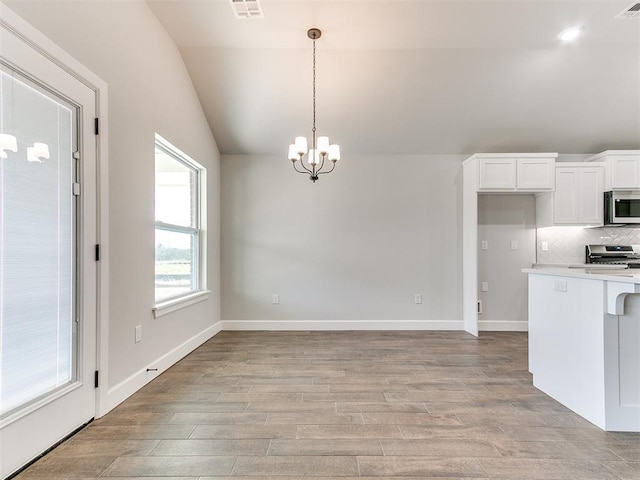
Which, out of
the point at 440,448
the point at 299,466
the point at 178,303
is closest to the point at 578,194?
the point at 440,448

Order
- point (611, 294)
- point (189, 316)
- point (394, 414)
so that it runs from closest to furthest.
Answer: point (611, 294) → point (394, 414) → point (189, 316)

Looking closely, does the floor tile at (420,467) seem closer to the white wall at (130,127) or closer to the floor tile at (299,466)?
the floor tile at (299,466)

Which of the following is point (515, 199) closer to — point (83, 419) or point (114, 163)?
point (114, 163)

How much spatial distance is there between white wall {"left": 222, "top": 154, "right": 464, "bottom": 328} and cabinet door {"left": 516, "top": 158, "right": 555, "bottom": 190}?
2.38 ft

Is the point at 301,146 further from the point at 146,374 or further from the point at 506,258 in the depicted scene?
the point at 506,258

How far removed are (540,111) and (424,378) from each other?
3429 mm

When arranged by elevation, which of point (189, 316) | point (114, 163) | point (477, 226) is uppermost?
Result: point (114, 163)

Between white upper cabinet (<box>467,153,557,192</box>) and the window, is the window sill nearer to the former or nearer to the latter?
the window

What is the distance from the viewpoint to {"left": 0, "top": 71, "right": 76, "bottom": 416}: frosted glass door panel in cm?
152

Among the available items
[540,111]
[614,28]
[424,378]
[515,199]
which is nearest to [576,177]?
[515,199]

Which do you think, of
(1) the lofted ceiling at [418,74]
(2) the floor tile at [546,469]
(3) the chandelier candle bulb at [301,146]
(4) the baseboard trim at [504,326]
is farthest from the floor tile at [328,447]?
(1) the lofted ceiling at [418,74]

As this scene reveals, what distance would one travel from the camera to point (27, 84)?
161 centimetres

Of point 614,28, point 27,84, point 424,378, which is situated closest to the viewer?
point 27,84

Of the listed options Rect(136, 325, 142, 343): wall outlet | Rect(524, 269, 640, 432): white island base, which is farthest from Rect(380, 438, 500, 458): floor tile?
Rect(136, 325, 142, 343): wall outlet
